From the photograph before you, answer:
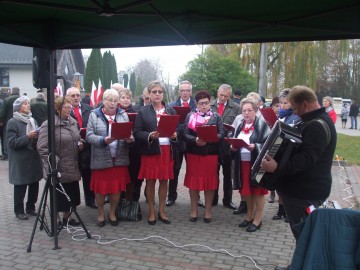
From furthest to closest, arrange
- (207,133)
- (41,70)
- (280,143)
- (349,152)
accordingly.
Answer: (349,152), (207,133), (41,70), (280,143)

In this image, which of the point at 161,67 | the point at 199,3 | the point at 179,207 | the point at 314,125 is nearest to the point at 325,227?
the point at 314,125

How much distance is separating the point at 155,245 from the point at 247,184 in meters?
1.57

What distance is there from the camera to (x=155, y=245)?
5.27 metres

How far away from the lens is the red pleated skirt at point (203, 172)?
599cm

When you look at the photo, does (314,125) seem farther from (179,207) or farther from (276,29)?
(179,207)

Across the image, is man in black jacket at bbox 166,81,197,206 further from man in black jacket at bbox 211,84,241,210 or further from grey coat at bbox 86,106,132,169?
grey coat at bbox 86,106,132,169

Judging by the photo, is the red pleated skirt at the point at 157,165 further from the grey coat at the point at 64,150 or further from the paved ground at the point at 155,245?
the grey coat at the point at 64,150

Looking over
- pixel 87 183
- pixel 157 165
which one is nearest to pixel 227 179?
pixel 157 165

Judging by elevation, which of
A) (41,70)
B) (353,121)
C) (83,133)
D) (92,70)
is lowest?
(353,121)

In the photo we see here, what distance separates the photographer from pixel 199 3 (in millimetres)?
4270

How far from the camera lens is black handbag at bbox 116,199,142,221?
20.5ft

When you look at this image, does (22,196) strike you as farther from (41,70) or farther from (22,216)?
(41,70)

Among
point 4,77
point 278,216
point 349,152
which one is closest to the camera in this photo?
point 278,216

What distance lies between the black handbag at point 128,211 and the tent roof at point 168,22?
245cm
